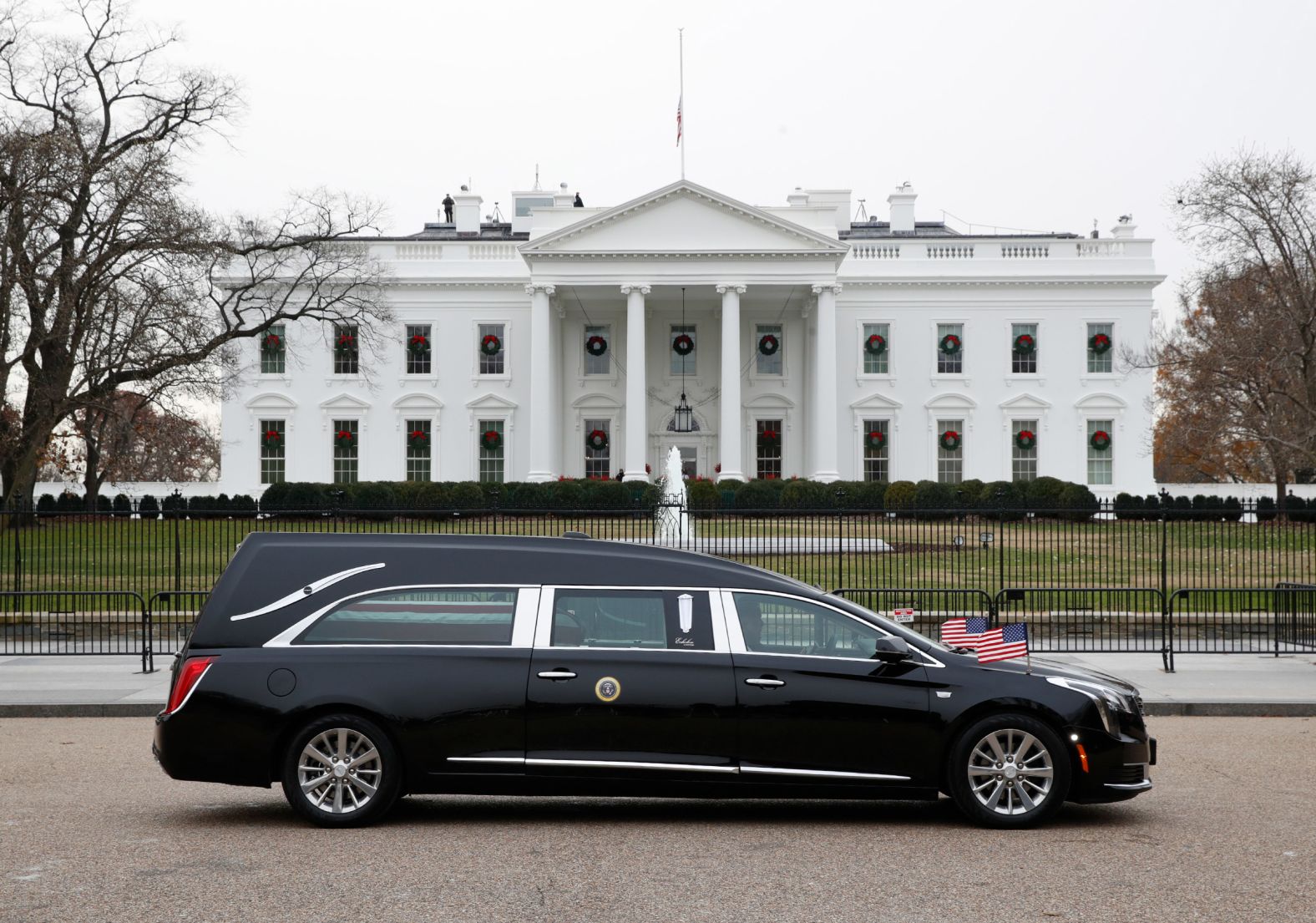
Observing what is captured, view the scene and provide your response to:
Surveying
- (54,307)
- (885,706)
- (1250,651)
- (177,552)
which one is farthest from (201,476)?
(885,706)

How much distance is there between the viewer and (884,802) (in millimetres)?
8930

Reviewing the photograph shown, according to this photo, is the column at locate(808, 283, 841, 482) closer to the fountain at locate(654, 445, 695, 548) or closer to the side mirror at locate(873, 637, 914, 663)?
the fountain at locate(654, 445, 695, 548)

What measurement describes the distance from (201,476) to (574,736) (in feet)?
326

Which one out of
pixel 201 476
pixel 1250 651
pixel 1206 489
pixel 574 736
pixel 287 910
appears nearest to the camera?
pixel 287 910

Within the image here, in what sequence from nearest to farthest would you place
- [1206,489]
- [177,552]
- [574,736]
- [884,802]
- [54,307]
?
1. [574,736]
2. [884,802]
3. [177,552]
4. [54,307]
5. [1206,489]

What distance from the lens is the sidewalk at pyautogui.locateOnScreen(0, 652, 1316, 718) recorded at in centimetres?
1322

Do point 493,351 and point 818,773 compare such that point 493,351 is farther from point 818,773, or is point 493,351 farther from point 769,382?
point 818,773

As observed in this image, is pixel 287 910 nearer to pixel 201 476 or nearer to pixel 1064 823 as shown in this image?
pixel 1064 823

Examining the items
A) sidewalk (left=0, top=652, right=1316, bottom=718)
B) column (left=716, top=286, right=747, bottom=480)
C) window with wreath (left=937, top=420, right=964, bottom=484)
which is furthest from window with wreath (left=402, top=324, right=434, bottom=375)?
sidewalk (left=0, top=652, right=1316, bottom=718)

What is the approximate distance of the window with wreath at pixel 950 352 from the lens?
58688mm

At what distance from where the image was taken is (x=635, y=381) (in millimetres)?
54188

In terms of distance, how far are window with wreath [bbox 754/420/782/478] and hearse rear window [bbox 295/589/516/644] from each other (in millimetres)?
50814

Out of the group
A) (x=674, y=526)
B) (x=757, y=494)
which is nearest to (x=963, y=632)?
(x=674, y=526)

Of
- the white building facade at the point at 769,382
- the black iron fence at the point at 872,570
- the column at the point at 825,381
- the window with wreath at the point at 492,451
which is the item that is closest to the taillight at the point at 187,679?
the black iron fence at the point at 872,570
